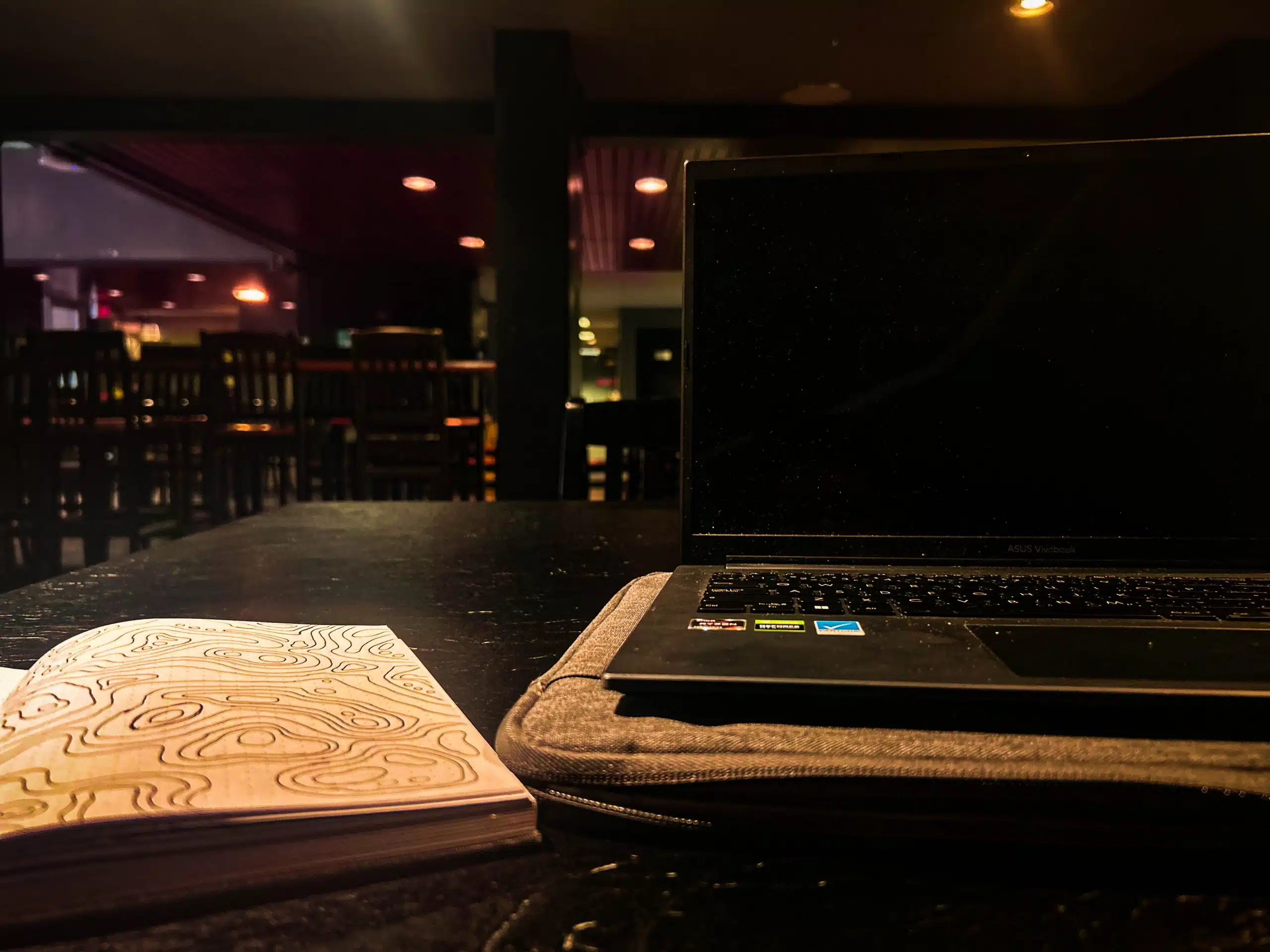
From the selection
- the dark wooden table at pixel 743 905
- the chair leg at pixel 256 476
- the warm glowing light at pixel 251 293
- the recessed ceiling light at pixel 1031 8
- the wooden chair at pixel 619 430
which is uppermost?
the recessed ceiling light at pixel 1031 8

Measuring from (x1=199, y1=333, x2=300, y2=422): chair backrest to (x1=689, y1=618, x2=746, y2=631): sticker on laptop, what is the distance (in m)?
3.58

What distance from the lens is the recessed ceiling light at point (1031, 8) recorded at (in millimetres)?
2926

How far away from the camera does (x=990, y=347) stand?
487 millimetres

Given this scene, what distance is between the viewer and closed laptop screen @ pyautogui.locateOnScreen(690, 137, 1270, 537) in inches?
18.6

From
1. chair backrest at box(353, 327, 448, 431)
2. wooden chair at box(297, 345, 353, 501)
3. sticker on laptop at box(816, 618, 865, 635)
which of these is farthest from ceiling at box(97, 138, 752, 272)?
sticker on laptop at box(816, 618, 865, 635)

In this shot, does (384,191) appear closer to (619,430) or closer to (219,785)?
(619,430)

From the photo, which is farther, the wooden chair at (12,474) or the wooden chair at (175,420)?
the wooden chair at (175,420)

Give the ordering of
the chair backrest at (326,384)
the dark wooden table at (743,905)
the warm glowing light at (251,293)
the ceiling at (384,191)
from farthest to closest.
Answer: the warm glowing light at (251,293)
the ceiling at (384,191)
the chair backrest at (326,384)
the dark wooden table at (743,905)

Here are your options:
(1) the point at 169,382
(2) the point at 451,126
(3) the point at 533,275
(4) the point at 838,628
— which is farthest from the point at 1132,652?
(1) the point at 169,382

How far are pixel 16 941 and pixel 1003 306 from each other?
50 centimetres

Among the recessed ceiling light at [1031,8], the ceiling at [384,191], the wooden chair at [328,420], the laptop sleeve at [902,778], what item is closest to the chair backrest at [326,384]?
the wooden chair at [328,420]

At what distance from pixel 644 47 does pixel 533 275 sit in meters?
1.00

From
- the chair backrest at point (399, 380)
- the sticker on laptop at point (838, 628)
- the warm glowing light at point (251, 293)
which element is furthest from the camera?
the warm glowing light at point (251, 293)

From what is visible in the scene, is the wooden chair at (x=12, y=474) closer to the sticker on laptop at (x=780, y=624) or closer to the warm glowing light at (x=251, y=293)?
the sticker on laptop at (x=780, y=624)
